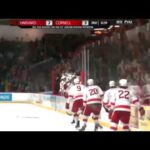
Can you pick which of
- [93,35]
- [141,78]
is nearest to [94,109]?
[141,78]

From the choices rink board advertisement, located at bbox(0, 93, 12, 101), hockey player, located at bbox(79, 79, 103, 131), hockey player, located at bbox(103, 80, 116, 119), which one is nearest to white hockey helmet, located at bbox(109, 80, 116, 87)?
hockey player, located at bbox(103, 80, 116, 119)

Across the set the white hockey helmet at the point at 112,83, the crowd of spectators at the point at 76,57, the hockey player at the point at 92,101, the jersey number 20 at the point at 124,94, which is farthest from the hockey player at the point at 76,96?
the jersey number 20 at the point at 124,94

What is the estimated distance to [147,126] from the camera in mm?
2422

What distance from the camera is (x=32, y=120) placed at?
2.50 m

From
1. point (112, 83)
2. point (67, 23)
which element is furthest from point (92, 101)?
point (67, 23)

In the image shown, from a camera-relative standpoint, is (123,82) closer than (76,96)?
Yes

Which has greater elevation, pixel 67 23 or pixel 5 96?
pixel 67 23

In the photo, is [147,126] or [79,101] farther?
[79,101]

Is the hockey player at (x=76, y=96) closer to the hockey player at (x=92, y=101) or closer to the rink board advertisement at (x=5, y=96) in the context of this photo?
the hockey player at (x=92, y=101)

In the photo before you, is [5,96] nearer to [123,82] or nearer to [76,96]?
[76,96]

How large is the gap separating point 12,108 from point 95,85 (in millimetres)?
857

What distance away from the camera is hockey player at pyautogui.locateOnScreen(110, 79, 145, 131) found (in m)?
2.46

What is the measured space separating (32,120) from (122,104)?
2.96 ft
